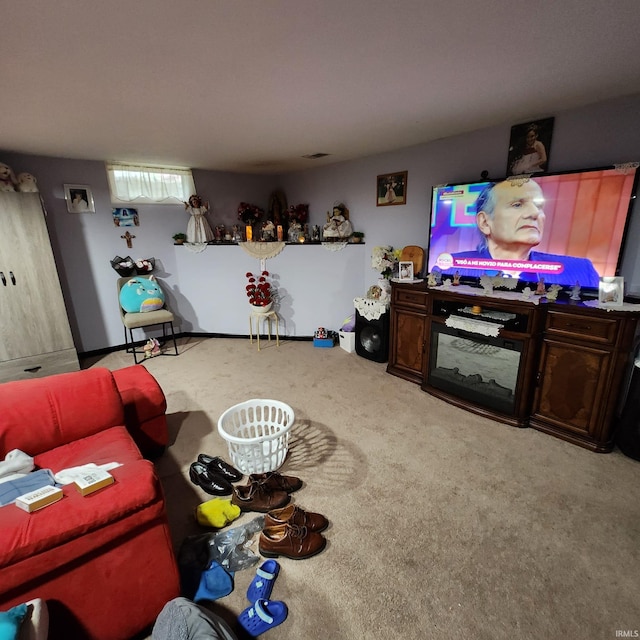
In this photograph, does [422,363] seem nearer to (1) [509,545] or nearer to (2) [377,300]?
(2) [377,300]

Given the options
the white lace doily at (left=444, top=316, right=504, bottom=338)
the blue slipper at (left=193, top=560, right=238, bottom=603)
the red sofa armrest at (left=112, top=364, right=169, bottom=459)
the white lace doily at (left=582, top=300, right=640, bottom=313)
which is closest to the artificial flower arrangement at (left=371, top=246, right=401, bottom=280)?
the white lace doily at (left=444, top=316, right=504, bottom=338)

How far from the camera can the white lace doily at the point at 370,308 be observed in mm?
3373

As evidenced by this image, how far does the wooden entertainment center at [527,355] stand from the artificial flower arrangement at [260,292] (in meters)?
1.67

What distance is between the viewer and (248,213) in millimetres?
4605

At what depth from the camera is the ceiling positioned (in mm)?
1193

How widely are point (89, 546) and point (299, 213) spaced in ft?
13.5

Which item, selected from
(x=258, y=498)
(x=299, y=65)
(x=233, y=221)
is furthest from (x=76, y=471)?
(x=233, y=221)

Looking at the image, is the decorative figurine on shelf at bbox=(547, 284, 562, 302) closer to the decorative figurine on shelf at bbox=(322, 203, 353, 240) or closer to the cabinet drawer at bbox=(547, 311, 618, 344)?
the cabinet drawer at bbox=(547, 311, 618, 344)

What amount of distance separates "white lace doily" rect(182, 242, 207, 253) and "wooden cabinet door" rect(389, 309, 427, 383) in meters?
2.59

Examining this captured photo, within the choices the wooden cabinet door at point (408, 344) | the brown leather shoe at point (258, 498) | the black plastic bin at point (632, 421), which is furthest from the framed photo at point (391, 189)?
the brown leather shoe at point (258, 498)

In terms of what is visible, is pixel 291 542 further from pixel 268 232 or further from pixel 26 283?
pixel 268 232

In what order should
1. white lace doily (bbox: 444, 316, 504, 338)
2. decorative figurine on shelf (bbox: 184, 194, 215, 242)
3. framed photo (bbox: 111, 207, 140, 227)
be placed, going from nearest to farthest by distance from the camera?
white lace doily (bbox: 444, 316, 504, 338)
framed photo (bbox: 111, 207, 140, 227)
decorative figurine on shelf (bbox: 184, 194, 215, 242)

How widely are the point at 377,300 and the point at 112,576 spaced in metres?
2.87

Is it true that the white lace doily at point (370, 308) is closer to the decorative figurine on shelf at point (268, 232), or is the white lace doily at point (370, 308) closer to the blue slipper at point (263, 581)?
the decorative figurine on shelf at point (268, 232)
